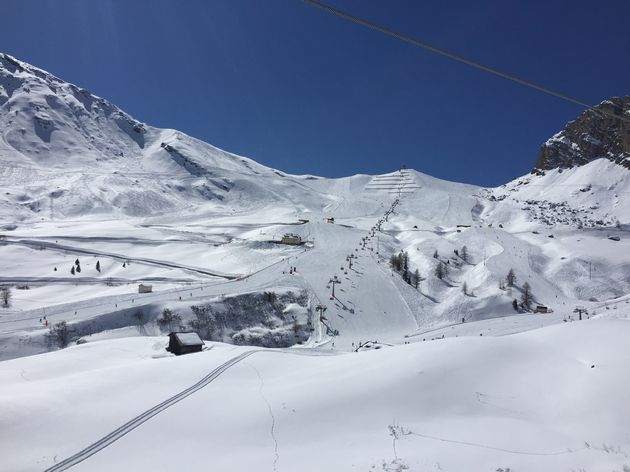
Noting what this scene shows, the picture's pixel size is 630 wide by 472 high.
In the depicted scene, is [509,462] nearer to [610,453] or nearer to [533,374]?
[610,453]

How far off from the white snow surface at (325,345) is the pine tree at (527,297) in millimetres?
1456

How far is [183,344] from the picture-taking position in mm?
32594

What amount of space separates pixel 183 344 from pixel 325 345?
2195 cm

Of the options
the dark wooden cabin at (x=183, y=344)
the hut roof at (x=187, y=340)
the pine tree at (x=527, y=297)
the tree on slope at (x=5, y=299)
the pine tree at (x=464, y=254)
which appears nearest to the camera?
the dark wooden cabin at (x=183, y=344)

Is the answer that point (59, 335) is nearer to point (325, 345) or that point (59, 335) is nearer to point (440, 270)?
point (325, 345)

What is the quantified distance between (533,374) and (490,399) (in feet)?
9.57

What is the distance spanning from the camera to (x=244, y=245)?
96000 mm

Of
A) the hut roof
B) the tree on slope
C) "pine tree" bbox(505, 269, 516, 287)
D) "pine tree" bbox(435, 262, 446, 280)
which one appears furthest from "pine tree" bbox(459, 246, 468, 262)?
the tree on slope

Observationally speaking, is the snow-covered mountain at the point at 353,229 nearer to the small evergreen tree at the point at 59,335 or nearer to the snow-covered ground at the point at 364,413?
the small evergreen tree at the point at 59,335

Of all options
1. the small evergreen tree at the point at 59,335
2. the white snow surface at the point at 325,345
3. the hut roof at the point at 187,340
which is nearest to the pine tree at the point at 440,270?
the white snow surface at the point at 325,345

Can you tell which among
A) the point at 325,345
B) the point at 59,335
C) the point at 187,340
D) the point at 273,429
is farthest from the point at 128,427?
the point at 325,345

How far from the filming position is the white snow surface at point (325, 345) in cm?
1220

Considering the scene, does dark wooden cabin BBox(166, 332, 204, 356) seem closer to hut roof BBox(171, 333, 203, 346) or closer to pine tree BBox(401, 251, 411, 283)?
hut roof BBox(171, 333, 203, 346)

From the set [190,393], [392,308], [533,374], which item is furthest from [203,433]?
[392,308]
